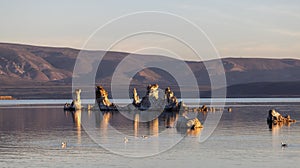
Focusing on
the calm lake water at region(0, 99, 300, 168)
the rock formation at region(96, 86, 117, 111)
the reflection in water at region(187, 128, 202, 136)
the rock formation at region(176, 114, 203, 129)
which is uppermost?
Answer: the rock formation at region(96, 86, 117, 111)

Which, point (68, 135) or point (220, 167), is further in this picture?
point (68, 135)

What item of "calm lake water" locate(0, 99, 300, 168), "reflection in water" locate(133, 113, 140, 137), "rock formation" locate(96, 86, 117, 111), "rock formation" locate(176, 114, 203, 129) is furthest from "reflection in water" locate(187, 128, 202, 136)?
"rock formation" locate(96, 86, 117, 111)

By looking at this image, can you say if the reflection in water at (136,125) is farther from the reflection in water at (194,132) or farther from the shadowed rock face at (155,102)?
the shadowed rock face at (155,102)

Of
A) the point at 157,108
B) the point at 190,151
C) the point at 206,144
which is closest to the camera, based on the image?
the point at 190,151

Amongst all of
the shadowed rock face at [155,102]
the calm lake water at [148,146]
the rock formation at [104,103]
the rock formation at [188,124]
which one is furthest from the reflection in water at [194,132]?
the rock formation at [104,103]

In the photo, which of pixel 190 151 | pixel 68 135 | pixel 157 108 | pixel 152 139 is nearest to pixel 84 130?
pixel 68 135

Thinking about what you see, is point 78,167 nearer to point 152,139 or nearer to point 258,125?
point 152,139

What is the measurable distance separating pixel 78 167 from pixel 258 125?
36.5 metres

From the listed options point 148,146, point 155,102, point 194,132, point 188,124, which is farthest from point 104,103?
point 148,146

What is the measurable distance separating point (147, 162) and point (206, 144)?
11.2 metres

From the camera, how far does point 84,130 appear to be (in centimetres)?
7269

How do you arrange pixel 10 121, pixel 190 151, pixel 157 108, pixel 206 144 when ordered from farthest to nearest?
1. pixel 157 108
2. pixel 10 121
3. pixel 206 144
4. pixel 190 151

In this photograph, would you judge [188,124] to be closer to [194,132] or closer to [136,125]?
[194,132]

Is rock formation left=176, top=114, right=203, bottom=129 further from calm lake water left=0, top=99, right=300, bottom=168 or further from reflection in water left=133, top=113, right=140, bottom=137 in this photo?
reflection in water left=133, top=113, right=140, bottom=137
